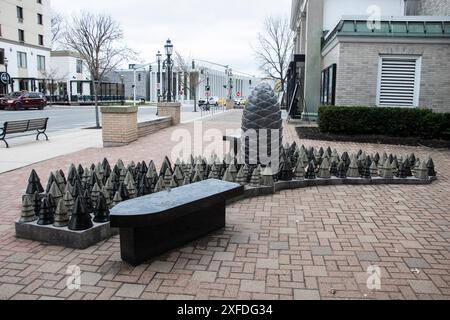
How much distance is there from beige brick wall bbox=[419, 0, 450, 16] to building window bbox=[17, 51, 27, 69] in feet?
167

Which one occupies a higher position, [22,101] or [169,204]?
[22,101]

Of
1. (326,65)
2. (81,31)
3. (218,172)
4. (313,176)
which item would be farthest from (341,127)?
(81,31)

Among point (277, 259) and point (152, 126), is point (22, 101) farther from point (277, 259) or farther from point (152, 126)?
point (277, 259)

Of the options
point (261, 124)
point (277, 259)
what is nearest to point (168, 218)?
point (277, 259)

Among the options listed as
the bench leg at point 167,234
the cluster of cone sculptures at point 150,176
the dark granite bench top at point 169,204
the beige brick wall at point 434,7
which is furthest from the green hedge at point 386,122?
the bench leg at point 167,234

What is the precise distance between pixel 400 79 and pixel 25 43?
5526 centimetres

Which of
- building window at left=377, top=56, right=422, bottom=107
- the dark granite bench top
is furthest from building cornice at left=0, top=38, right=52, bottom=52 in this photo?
the dark granite bench top

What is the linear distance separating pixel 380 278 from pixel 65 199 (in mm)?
3675

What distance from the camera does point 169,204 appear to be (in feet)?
15.1

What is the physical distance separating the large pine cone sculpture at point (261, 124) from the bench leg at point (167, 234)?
8.88 ft

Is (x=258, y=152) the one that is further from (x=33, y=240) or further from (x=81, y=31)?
(x=81, y=31)

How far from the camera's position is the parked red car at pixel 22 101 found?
37.5 m

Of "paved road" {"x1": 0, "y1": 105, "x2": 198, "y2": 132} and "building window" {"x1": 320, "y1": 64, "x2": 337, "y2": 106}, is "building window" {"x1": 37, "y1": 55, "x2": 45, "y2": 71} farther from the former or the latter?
"building window" {"x1": 320, "y1": 64, "x2": 337, "y2": 106}

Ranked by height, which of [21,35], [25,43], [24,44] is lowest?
[24,44]
